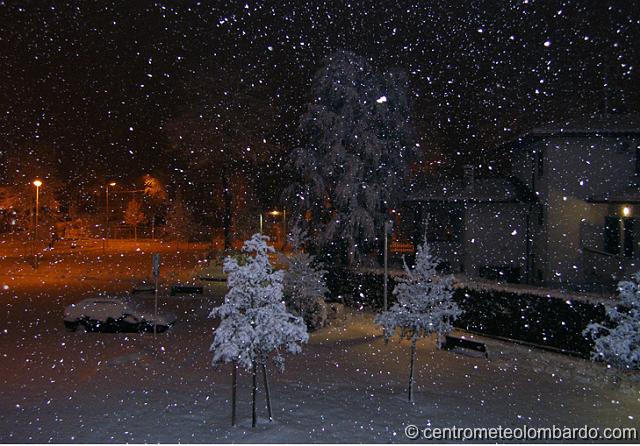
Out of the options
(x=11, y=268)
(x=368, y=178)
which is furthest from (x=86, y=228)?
(x=368, y=178)

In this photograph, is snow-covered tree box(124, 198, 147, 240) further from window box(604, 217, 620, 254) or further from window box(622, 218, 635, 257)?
window box(622, 218, 635, 257)

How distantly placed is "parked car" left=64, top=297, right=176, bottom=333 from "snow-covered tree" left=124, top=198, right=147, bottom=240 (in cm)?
5556

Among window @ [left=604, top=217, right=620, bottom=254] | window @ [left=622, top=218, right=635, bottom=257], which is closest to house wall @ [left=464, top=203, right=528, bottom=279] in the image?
window @ [left=604, top=217, right=620, bottom=254]

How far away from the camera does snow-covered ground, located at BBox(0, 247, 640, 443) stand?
936 cm

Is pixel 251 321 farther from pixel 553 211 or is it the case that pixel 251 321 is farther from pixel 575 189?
pixel 575 189

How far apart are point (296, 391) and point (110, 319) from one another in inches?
368

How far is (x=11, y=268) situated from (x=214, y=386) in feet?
117

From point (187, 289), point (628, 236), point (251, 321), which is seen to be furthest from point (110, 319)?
point (628, 236)

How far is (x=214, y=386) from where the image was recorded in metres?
11.9

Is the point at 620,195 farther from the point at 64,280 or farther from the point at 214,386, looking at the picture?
the point at 64,280

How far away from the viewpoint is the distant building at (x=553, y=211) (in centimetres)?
2503

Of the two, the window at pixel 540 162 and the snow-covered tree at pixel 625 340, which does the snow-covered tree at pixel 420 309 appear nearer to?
the snow-covered tree at pixel 625 340

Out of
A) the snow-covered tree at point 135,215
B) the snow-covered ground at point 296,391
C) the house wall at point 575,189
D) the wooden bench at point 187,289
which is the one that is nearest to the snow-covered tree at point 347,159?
the wooden bench at point 187,289

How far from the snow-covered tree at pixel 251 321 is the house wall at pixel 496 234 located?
21.9 meters
